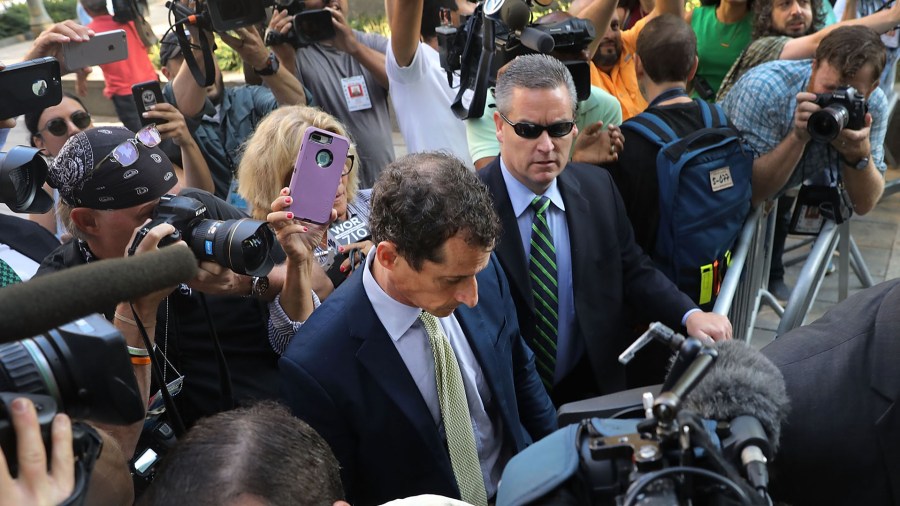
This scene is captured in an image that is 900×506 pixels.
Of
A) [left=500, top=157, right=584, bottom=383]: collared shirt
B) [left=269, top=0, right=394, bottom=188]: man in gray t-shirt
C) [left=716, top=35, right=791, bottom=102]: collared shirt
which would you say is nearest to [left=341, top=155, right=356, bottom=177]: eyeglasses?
[left=500, top=157, right=584, bottom=383]: collared shirt

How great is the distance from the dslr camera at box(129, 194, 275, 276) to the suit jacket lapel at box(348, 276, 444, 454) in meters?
0.31

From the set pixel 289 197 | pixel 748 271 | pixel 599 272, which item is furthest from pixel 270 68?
pixel 748 271

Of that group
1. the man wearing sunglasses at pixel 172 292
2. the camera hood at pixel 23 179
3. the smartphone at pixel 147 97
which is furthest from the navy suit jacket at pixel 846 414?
the smartphone at pixel 147 97

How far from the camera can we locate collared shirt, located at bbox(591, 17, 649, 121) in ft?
15.5

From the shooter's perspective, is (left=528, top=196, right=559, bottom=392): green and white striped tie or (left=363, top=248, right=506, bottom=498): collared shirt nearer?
(left=363, top=248, right=506, bottom=498): collared shirt

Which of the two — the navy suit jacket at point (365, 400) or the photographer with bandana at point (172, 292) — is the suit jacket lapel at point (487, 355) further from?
the photographer with bandana at point (172, 292)

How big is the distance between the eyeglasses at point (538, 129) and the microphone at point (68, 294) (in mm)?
2124

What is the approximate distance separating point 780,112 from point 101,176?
2.83m

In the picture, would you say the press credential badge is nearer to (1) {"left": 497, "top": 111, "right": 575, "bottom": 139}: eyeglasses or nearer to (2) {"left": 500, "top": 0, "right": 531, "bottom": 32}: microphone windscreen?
(2) {"left": 500, "top": 0, "right": 531, "bottom": 32}: microphone windscreen

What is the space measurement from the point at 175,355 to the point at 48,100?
85 cm

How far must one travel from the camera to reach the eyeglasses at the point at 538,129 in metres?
2.94

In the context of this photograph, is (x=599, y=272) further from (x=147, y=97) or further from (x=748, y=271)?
(x=147, y=97)

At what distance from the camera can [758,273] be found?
3.98m

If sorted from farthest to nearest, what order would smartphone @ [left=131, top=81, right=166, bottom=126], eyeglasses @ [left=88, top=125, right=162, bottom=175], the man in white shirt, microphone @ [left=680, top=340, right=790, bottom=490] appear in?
the man in white shirt
smartphone @ [left=131, top=81, right=166, bottom=126]
eyeglasses @ [left=88, top=125, right=162, bottom=175]
microphone @ [left=680, top=340, right=790, bottom=490]
